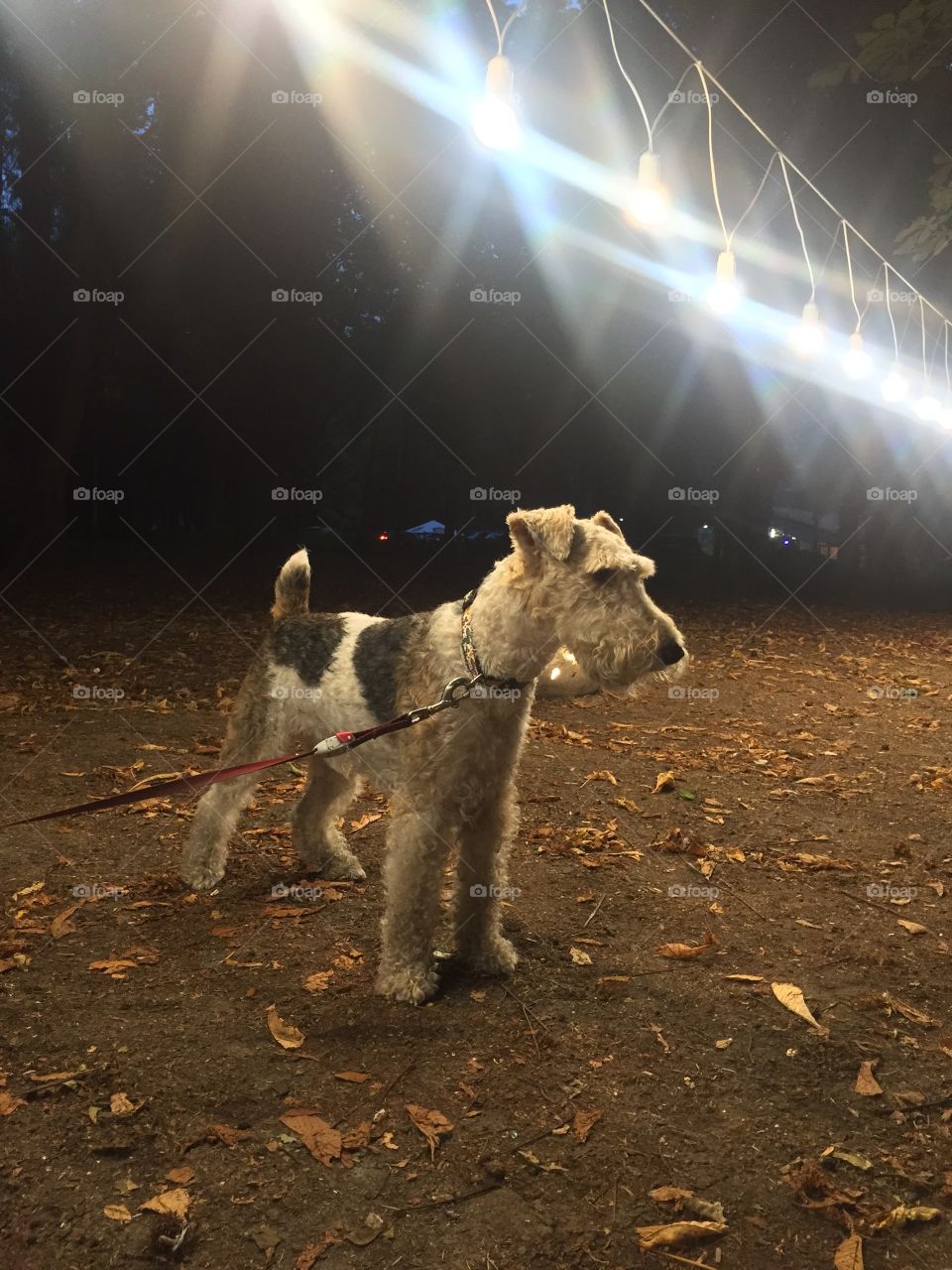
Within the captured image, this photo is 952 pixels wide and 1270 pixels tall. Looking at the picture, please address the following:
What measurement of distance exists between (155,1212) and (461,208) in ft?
60.9

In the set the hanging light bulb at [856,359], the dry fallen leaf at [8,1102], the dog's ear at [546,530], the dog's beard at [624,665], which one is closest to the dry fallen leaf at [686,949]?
the dog's beard at [624,665]

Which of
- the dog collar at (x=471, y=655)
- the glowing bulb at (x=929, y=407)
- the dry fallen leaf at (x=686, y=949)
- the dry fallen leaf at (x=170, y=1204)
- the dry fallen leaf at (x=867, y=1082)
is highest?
the glowing bulb at (x=929, y=407)

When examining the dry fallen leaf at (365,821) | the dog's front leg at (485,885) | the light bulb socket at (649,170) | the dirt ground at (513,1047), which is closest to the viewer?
the dirt ground at (513,1047)

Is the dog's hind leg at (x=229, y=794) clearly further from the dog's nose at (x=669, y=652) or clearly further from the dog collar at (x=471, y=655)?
the dog's nose at (x=669, y=652)

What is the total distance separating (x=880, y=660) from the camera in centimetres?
1159

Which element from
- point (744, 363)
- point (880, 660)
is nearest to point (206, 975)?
point (880, 660)

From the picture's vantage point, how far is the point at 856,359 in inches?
352

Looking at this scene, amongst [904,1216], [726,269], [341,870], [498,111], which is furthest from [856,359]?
[904,1216]

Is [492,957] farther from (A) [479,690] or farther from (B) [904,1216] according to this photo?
(B) [904,1216]

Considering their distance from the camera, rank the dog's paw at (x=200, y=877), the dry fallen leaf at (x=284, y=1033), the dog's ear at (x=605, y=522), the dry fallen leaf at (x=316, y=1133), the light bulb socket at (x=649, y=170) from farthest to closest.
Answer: the light bulb socket at (x=649, y=170), the dog's paw at (x=200, y=877), the dog's ear at (x=605, y=522), the dry fallen leaf at (x=284, y=1033), the dry fallen leaf at (x=316, y=1133)

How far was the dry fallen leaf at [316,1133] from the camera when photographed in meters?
2.48

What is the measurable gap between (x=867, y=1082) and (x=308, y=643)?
2.81 meters

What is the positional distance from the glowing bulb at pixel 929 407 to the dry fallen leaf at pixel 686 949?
10.7 m

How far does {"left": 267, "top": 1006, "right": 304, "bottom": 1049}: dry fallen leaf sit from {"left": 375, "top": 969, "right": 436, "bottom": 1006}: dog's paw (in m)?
0.39
